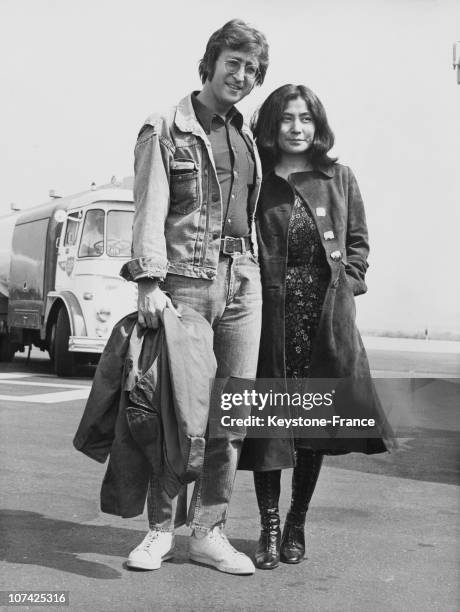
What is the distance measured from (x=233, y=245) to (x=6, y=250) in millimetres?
12908

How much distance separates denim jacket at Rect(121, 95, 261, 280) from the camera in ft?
10.6

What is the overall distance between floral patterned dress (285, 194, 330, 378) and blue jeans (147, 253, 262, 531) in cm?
15

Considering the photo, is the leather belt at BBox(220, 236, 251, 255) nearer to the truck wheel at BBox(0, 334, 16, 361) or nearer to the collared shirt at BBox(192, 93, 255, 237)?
the collared shirt at BBox(192, 93, 255, 237)

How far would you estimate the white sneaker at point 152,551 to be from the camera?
10.7 feet

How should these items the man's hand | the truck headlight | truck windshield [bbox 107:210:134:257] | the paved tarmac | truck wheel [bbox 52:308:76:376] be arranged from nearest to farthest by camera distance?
the paved tarmac
the man's hand
the truck headlight
truck wheel [bbox 52:308:76:376]
truck windshield [bbox 107:210:134:257]

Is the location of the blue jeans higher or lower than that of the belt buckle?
lower

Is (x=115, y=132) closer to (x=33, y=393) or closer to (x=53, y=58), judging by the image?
(x=53, y=58)

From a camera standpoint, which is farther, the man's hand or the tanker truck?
the tanker truck

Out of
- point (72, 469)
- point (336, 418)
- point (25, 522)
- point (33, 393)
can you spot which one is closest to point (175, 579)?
point (336, 418)

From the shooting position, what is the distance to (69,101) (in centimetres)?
344

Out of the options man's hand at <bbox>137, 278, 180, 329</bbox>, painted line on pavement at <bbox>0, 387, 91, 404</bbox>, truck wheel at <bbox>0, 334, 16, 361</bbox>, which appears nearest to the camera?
man's hand at <bbox>137, 278, 180, 329</bbox>

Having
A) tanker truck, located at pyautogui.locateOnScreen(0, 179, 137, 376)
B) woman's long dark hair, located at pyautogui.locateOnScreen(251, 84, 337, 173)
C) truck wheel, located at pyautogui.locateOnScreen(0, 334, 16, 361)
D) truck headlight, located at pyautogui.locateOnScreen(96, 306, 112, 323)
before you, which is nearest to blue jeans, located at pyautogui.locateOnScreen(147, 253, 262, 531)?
woman's long dark hair, located at pyautogui.locateOnScreen(251, 84, 337, 173)

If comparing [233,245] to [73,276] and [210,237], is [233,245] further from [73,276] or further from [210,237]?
[73,276]

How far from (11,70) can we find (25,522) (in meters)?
1.79
